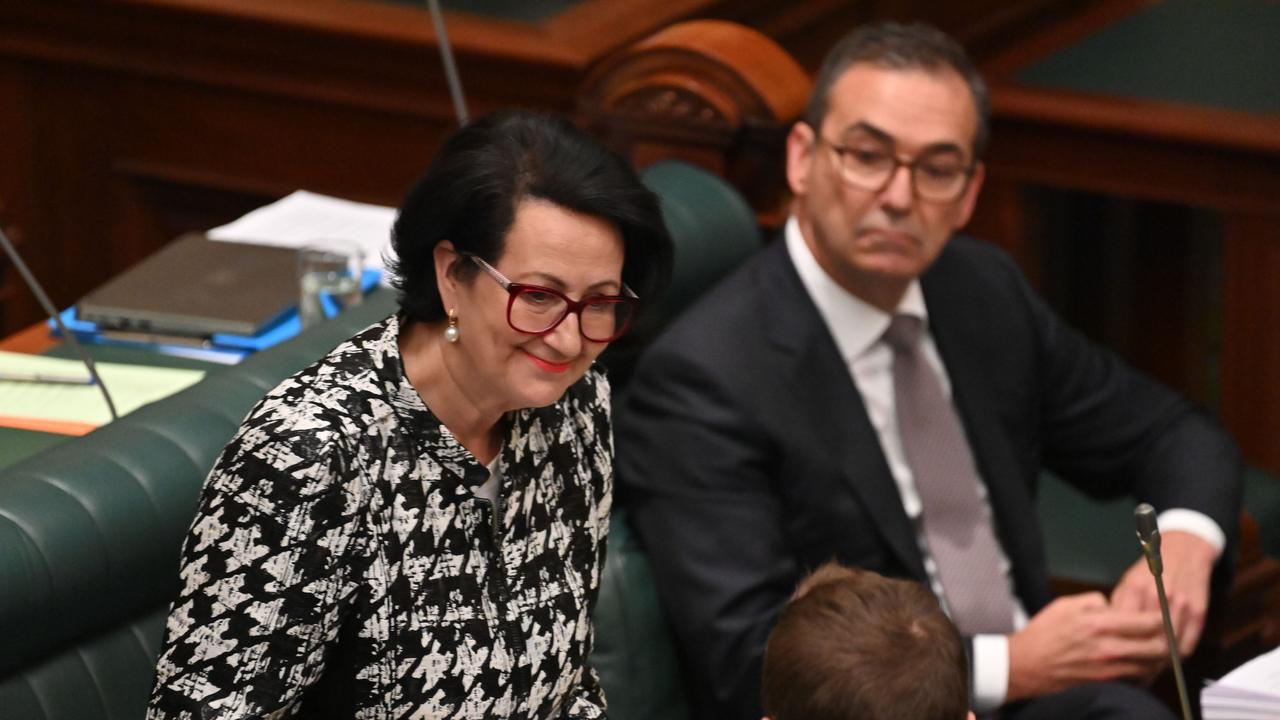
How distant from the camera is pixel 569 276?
5.16 feet

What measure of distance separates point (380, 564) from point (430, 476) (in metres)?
0.10

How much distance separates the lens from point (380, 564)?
5.22ft

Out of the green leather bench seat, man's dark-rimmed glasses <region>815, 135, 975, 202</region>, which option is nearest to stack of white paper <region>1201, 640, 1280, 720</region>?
man's dark-rimmed glasses <region>815, 135, 975, 202</region>

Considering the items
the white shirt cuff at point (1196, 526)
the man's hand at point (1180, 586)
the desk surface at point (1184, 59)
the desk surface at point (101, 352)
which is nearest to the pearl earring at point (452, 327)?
the desk surface at point (101, 352)

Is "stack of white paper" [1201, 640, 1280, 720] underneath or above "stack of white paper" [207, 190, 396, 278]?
underneath

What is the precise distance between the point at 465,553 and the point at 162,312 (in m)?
1.00

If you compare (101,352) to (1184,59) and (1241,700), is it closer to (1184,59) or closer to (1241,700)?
(1241,700)

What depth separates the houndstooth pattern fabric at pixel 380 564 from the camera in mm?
1485

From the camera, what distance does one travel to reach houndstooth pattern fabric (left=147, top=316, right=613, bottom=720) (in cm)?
149

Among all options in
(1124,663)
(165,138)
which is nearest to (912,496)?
(1124,663)

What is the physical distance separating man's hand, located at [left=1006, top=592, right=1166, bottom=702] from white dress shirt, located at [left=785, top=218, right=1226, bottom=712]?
0.06 m

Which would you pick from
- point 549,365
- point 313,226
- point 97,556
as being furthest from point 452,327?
point 313,226

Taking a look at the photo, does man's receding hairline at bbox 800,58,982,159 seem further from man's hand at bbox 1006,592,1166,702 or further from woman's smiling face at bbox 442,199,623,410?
woman's smiling face at bbox 442,199,623,410

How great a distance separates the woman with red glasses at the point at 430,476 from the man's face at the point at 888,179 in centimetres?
63
